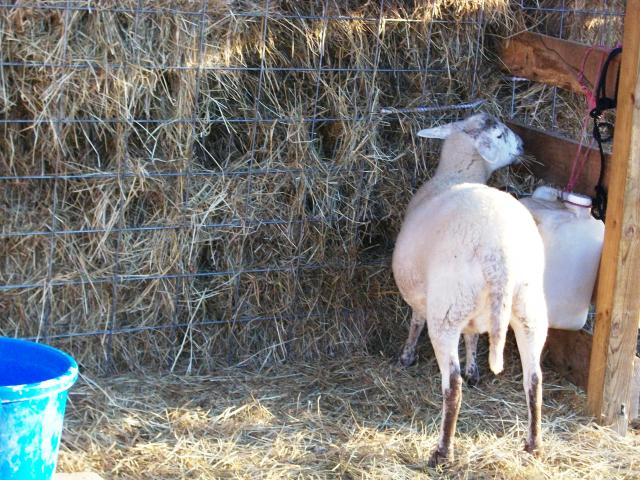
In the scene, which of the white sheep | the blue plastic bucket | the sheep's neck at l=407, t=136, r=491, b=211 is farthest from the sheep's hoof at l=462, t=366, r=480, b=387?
the blue plastic bucket

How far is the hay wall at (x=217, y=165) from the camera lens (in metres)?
4.99

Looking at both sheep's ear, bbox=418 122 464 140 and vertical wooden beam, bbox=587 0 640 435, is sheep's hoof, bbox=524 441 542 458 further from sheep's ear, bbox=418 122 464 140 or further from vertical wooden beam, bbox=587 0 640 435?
sheep's ear, bbox=418 122 464 140

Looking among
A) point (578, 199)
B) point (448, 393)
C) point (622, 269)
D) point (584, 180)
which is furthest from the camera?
point (584, 180)

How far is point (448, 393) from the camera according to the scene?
4.46 metres

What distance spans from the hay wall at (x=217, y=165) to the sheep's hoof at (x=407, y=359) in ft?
0.93

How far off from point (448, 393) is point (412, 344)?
127 cm

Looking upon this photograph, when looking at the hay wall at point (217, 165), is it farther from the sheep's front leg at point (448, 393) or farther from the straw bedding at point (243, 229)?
the sheep's front leg at point (448, 393)

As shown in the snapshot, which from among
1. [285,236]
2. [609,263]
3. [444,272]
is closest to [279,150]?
[285,236]

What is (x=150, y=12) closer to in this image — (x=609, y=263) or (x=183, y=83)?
(x=183, y=83)

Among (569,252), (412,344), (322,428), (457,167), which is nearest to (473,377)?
(412,344)

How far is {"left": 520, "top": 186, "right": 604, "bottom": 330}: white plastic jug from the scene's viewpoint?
5207 mm

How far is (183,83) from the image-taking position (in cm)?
517

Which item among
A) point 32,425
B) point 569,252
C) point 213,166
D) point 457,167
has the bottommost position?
point 32,425

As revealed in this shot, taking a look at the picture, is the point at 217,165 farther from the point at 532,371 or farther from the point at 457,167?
the point at 532,371
